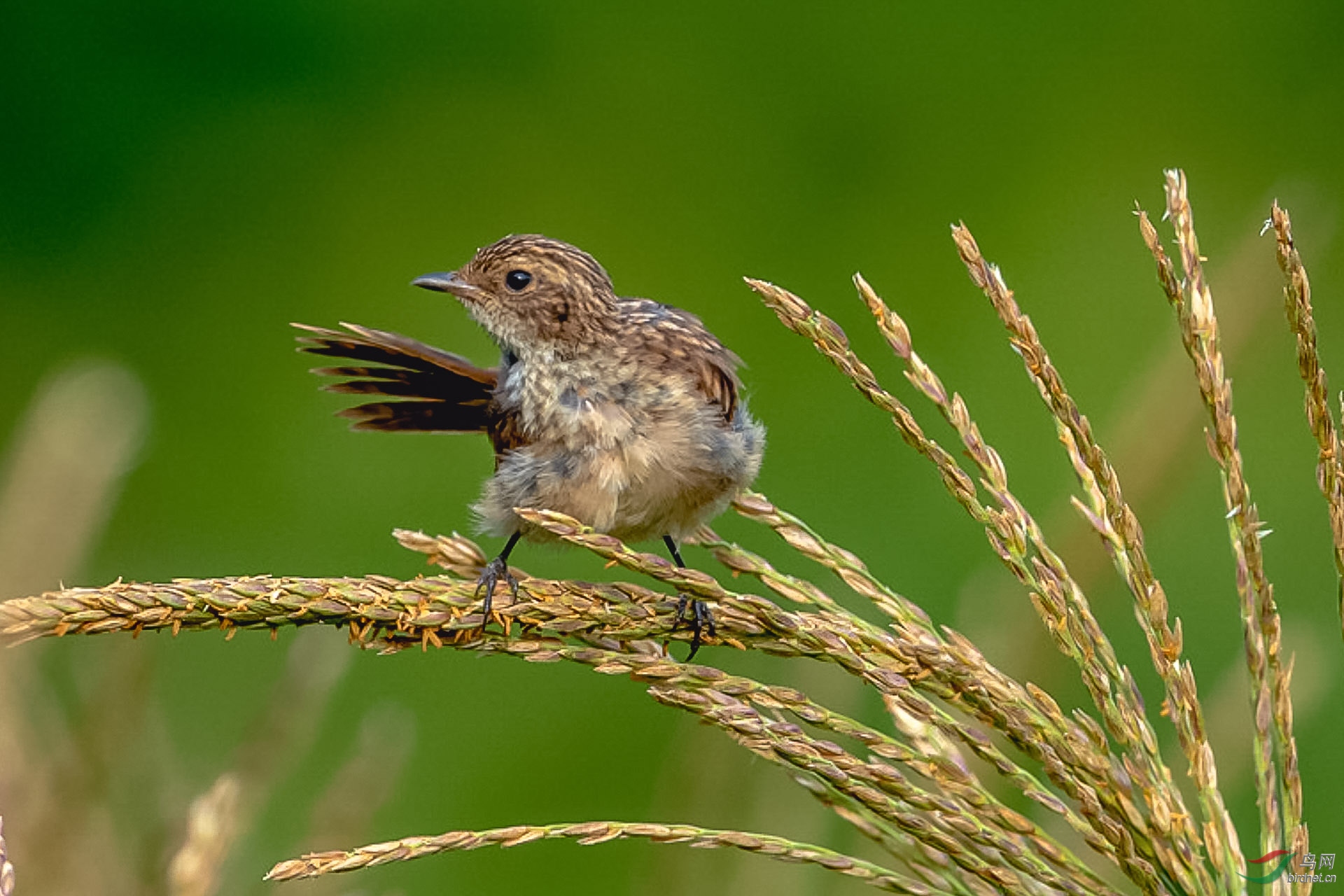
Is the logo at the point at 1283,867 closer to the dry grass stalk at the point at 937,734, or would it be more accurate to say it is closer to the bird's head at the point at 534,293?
the dry grass stalk at the point at 937,734

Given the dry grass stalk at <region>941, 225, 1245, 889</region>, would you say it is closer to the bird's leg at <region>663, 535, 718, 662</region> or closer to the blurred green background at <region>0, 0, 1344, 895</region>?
the bird's leg at <region>663, 535, 718, 662</region>

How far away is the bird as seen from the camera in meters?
2.93

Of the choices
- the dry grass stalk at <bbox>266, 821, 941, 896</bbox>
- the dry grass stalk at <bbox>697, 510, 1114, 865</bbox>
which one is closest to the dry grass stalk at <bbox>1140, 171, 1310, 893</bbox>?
the dry grass stalk at <bbox>697, 510, 1114, 865</bbox>

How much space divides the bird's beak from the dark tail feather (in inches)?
6.9

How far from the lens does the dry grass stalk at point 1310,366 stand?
171 cm

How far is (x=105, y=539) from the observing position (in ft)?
21.3

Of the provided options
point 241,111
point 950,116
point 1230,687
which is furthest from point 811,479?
point 1230,687

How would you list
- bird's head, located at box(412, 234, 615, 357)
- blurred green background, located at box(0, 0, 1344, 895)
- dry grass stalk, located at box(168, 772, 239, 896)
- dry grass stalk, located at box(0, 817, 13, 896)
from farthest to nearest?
blurred green background, located at box(0, 0, 1344, 895) → bird's head, located at box(412, 234, 615, 357) → dry grass stalk, located at box(168, 772, 239, 896) → dry grass stalk, located at box(0, 817, 13, 896)

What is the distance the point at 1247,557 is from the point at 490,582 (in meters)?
0.83

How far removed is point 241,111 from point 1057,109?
3.42 metres

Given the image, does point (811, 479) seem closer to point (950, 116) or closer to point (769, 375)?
point (769, 375)

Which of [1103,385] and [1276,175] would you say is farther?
[1276,175]

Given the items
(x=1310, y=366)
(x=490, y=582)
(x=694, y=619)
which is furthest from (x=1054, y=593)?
(x=694, y=619)

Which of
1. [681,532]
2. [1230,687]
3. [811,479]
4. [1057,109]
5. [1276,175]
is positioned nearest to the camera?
[1230,687]
